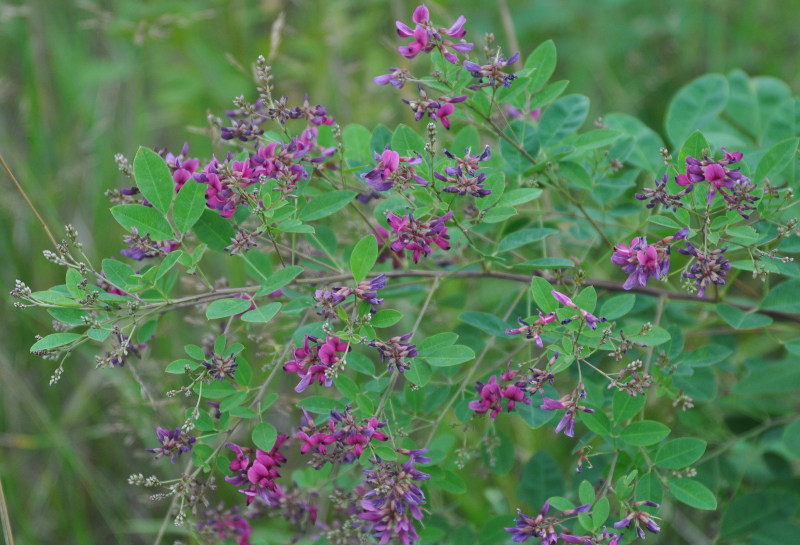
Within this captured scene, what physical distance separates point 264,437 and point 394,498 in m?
0.26

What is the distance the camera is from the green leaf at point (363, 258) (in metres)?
1.42

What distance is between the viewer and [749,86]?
224cm

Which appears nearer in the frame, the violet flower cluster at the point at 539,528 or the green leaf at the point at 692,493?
the violet flower cluster at the point at 539,528

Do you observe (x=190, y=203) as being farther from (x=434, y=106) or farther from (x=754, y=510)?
(x=754, y=510)

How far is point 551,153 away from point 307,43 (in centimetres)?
191

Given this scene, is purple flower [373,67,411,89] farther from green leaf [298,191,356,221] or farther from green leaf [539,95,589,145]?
green leaf [539,95,589,145]

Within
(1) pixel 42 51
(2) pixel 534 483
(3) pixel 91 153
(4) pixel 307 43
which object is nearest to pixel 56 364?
(3) pixel 91 153

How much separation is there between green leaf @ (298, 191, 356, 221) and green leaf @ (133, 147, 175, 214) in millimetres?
247

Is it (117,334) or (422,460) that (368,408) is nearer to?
(422,460)

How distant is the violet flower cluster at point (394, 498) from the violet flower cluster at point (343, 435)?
0.05m

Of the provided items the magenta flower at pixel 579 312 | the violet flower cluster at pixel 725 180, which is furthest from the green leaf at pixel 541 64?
the magenta flower at pixel 579 312

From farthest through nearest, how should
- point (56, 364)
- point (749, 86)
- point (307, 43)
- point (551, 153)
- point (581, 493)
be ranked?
point (307, 43), point (56, 364), point (749, 86), point (551, 153), point (581, 493)

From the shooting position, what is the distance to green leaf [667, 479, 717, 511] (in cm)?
146

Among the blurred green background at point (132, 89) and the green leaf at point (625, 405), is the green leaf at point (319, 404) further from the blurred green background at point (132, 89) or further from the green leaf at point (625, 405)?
the blurred green background at point (132, 89)
